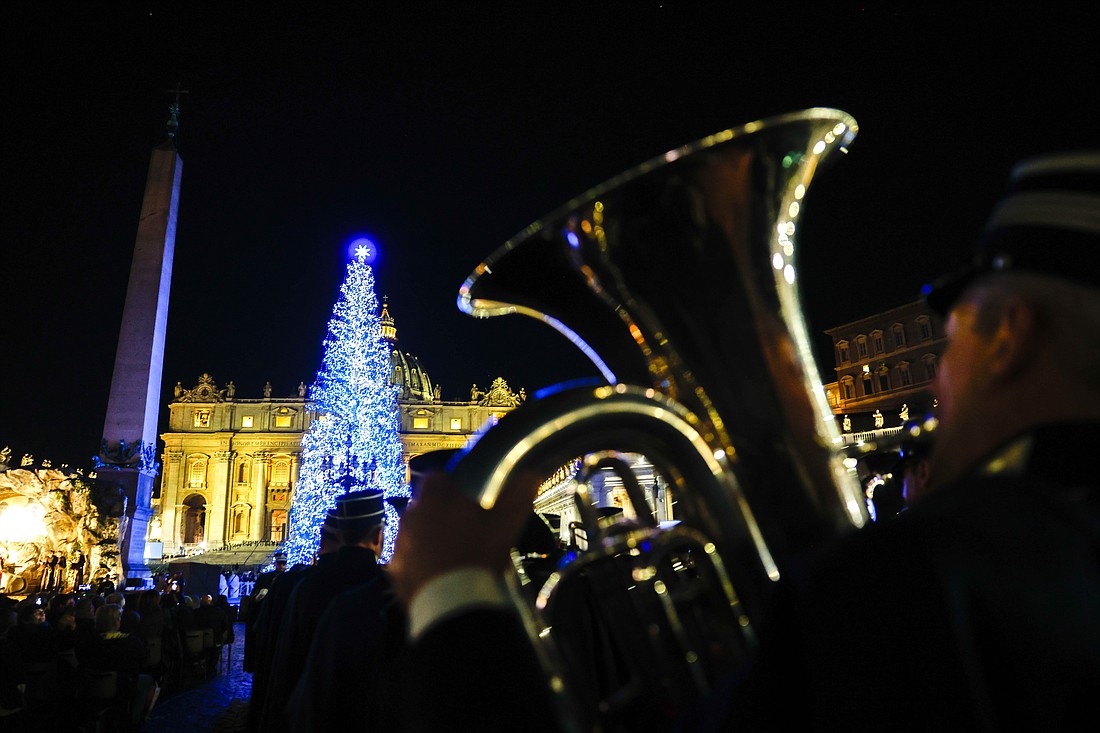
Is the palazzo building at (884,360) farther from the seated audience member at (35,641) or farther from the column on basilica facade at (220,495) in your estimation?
the column on basilica facade at (220,495)

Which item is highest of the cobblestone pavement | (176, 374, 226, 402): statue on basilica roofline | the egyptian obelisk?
(176, 374, 226, 402): statue on basilica roofline

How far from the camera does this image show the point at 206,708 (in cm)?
888

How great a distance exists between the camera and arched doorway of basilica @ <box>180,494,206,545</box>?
7306 centimetres

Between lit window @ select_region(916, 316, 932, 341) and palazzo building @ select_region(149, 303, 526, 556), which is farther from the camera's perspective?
palazzo building @ select_region(149, 303, 526, 556)

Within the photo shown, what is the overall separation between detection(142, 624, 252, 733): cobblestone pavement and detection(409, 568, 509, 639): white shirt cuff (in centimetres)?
793

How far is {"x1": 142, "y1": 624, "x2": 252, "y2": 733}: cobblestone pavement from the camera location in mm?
7781

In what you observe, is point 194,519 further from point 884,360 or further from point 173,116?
point 884,360

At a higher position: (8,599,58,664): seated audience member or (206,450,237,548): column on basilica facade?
(206,450,237,548): column on basilica facade

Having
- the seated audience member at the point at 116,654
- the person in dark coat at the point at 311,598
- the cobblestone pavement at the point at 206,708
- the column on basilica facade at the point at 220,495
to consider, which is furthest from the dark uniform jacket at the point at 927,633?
the column on basilica facade at the point at 220,495

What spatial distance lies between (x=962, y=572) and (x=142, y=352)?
21595mm

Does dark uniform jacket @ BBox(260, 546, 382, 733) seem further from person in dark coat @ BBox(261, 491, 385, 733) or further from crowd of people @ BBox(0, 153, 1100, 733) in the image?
crowd of people @ BBox(0, 153, 1100, 733)

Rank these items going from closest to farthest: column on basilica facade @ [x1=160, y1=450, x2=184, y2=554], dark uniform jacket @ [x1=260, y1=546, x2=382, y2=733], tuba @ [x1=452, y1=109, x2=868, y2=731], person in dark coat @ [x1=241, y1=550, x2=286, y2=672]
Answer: tuba @ [x1=452, y1=109, x2=868, y2=731], dark uniform jacket @ [x1=260, y1=546, x2=382, y2=733], person in dark coat @ [x1=241, y1=550, x2=286, y2=672], column on basilica facade @ [x1=160, y1=450, x2=184, y2=554]

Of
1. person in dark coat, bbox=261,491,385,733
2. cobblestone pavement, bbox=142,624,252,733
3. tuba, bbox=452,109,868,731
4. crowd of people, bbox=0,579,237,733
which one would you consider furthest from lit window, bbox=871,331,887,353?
tuba, bbox=452,109,868,731

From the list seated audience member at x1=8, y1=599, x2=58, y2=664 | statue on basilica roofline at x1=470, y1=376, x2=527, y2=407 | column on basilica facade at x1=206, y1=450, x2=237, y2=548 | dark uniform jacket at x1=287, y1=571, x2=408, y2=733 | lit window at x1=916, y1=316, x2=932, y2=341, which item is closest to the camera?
dark uniform jacket at x1=287, y1=571, x2=408, y2=733
